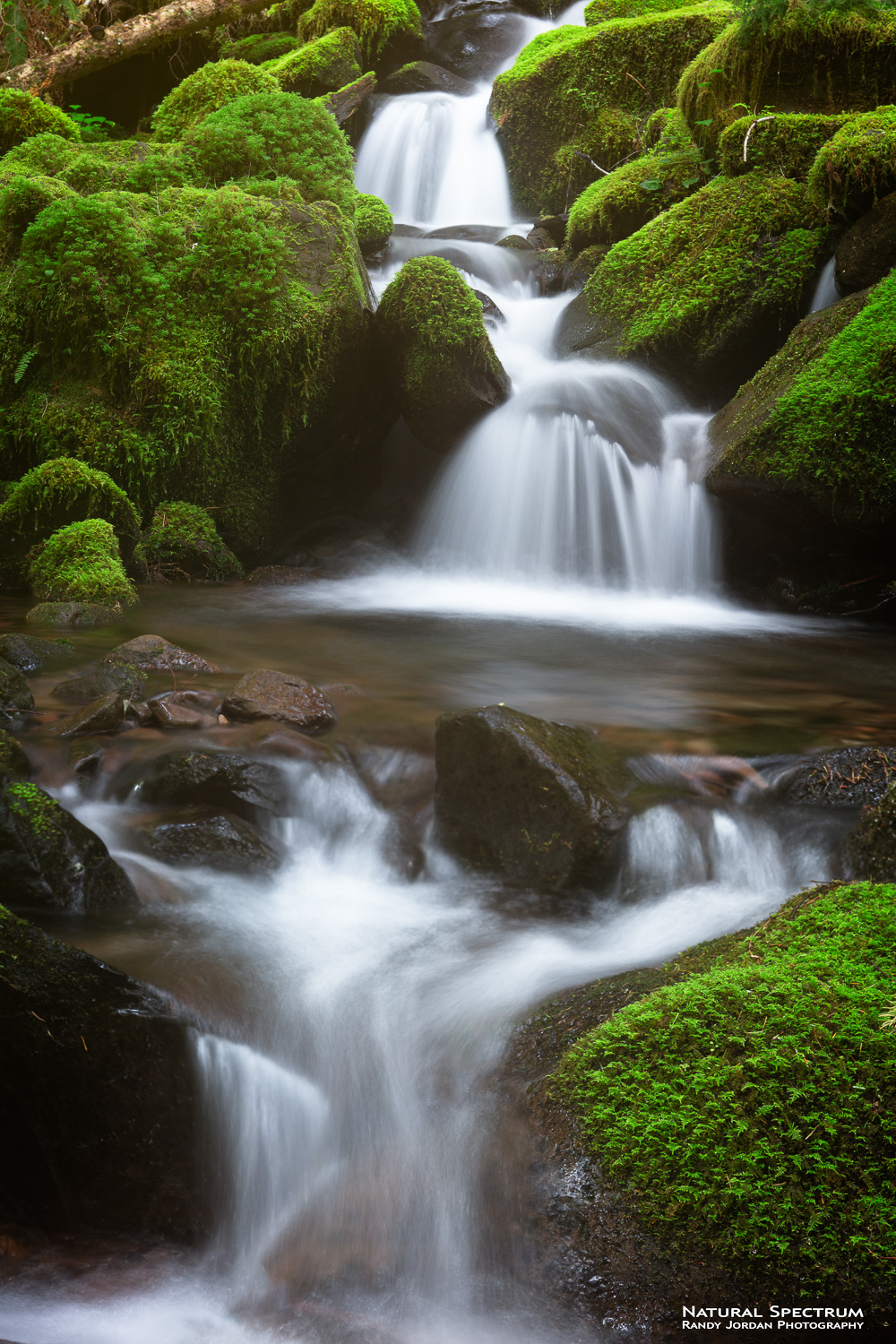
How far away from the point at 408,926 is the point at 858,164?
290 inches

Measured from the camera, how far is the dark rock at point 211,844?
359cm

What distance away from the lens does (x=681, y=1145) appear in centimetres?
192

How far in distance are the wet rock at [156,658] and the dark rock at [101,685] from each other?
132 mm

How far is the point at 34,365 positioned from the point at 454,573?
14.1 feet

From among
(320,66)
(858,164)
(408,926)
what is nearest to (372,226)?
(320,66)

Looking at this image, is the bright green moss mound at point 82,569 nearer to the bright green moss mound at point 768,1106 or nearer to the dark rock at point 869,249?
the bright green moss mound at point 768,1106

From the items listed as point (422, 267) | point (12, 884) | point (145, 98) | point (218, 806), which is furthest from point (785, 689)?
A: point (145, 98)

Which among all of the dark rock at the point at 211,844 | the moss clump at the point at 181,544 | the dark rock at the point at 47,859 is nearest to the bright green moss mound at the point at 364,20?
the moss clump at the point at 181,544

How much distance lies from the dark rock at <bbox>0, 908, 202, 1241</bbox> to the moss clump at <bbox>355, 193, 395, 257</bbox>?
10.3 metres

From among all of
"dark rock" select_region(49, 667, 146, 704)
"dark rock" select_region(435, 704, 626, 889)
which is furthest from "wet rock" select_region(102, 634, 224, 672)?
"dark rock" select_region(435, 704, 626, 889)

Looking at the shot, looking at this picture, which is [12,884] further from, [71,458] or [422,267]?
[422,267]

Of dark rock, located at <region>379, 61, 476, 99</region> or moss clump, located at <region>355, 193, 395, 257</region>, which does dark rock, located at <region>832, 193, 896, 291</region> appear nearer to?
moss clump, located at <region>355, 193, 395, 257</region>

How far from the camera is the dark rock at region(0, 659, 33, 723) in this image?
4246mm

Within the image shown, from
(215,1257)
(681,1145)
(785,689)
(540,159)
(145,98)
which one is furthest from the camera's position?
(145,98)
